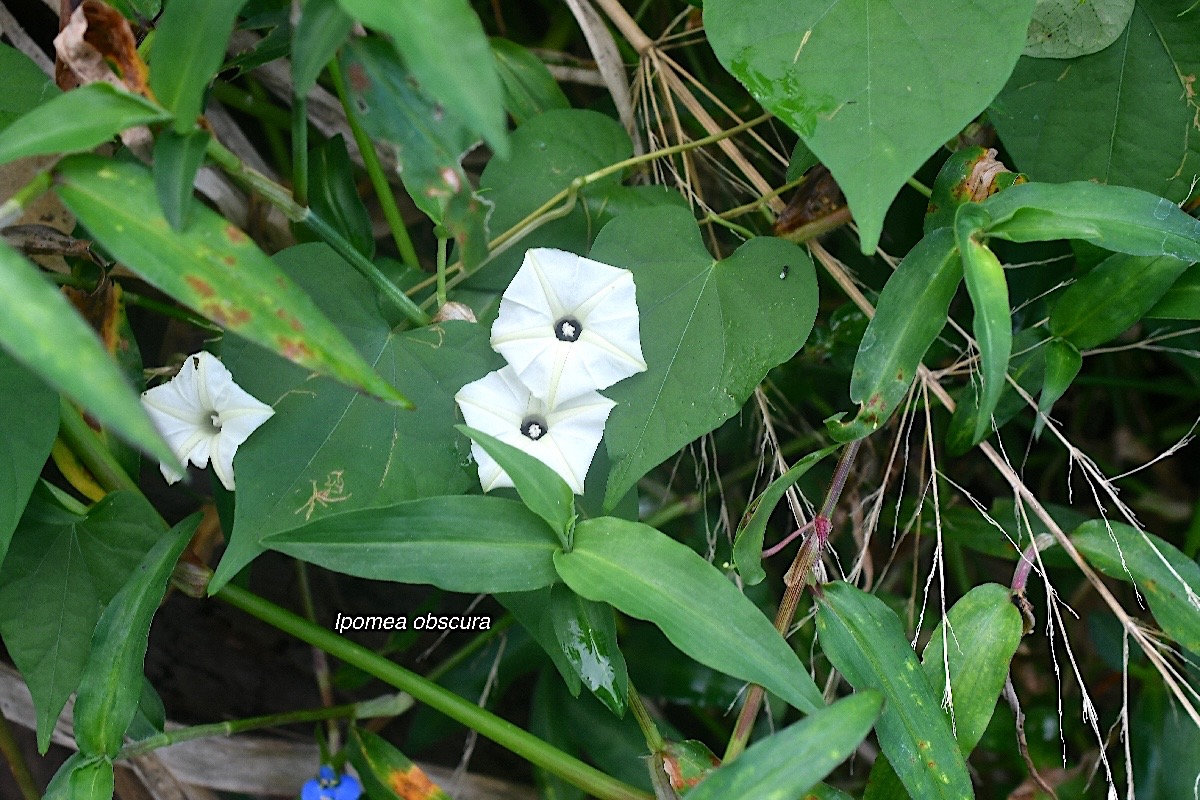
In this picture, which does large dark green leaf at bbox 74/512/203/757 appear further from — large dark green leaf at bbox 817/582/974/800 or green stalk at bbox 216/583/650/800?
large dark green leaf at bbox 817/582/974/800

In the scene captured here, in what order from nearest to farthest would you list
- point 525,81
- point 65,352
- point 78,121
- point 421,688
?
point 65,352 < point 78,121 < point 421,688 < point 525,81

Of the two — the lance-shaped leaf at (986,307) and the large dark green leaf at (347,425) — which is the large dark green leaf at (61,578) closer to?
the large dark green leaf at (347,425)

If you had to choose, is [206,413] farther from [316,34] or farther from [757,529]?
[757,529]

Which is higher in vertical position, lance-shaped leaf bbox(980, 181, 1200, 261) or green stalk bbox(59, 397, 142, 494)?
lance-shaped leaf bbox(980, 181, 1200, 261)

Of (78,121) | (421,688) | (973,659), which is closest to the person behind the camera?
(78,121)

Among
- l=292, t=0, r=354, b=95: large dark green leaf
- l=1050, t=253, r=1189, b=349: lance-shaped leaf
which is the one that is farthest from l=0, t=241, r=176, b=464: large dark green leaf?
l=1050, t=253, r=1189, b=349: lance-shaped leaf

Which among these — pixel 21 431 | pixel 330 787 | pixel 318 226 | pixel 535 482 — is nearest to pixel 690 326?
pixel 535 482

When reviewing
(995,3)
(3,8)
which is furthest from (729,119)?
(3,8)
